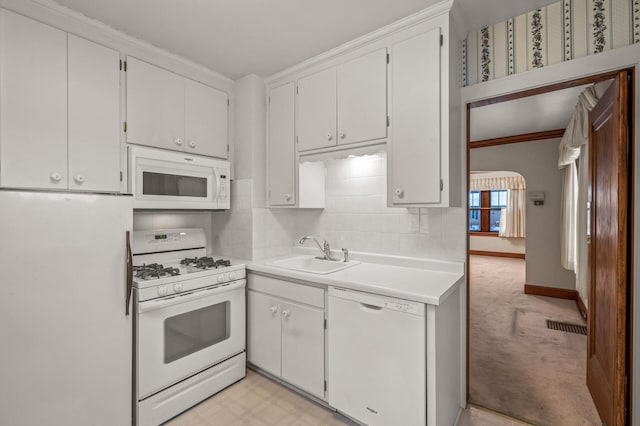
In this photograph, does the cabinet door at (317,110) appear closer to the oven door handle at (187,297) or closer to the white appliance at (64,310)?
the oven door handle at (187,297)

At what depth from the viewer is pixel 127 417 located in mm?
1674

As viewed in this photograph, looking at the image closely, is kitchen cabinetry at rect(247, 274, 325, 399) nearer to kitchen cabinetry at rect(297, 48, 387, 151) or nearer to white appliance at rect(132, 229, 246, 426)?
white appliance at rect(132, 229, 246, 426)

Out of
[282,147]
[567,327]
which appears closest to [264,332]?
[282,147]

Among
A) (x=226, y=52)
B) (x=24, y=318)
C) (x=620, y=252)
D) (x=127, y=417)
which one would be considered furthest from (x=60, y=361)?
(x=620, y=252)

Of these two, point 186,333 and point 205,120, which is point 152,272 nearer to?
point 186,333

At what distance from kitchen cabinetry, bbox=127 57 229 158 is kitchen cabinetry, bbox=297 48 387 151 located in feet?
2.44

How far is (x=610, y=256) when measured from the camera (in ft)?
5.66

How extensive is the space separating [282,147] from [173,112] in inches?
34.7

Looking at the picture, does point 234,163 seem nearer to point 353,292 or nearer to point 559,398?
point 353,292

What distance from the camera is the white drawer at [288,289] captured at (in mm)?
1960

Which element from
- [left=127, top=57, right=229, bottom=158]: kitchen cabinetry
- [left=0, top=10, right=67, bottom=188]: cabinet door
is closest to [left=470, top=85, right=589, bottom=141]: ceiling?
[left=127, top=57, right=229, bottom=158]: kitchen cabinetry

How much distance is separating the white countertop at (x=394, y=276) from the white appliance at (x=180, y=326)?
351 millimetres

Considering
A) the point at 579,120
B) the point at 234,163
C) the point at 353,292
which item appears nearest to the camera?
the point at 353,292

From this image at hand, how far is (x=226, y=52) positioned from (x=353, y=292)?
200cm
